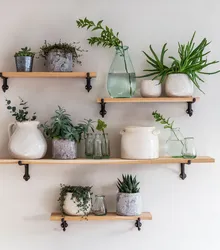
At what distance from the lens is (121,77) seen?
1.84 metres

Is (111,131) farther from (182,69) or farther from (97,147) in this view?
(182,69)

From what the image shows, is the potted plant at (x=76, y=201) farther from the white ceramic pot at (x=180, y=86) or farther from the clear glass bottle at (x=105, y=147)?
the white ceramic pot at (x=180, y=86)

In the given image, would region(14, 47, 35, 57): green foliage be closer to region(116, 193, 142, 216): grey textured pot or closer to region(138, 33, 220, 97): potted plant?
region(138, 33, 220, 97): potted plant

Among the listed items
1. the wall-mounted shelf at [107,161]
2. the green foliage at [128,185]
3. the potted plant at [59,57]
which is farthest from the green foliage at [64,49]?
the green foliage at [128,185]

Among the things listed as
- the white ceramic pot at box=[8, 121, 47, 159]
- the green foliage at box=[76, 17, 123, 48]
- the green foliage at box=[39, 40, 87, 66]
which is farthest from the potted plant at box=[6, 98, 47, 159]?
the green foliage at box=[76, 17, 123, 48]

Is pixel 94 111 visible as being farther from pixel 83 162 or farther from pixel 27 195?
pixel 27 195

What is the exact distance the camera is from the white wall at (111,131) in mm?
1906

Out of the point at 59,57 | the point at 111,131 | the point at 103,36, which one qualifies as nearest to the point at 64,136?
the point at 111,131

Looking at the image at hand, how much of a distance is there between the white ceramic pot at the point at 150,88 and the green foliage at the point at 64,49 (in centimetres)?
34

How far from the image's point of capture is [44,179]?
1912 mm

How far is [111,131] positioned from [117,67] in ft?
1.03
